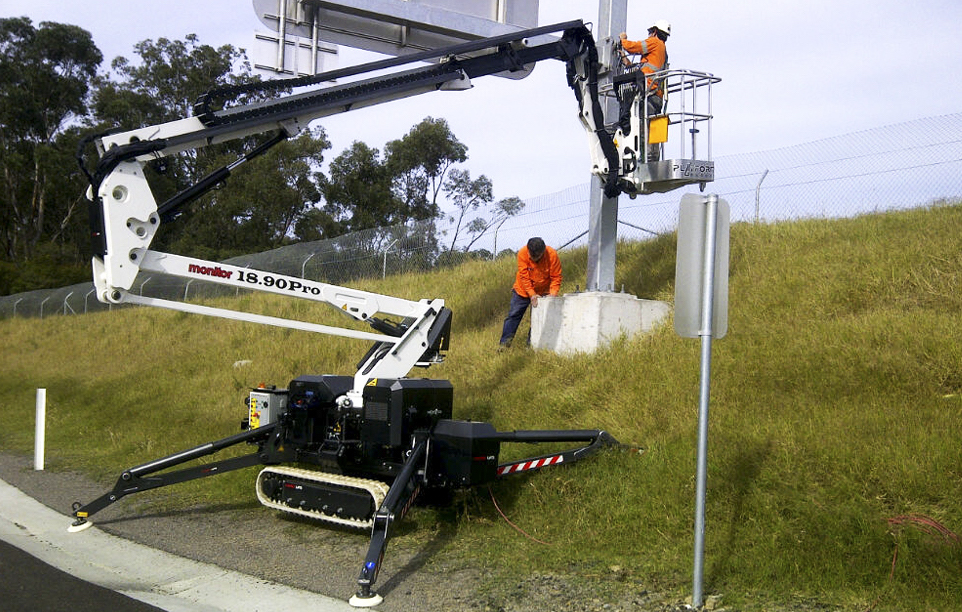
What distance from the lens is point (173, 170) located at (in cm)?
4503

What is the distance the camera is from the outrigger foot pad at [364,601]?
6.32 meters

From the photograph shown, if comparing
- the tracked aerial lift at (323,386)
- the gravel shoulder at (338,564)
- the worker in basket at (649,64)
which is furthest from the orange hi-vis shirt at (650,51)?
the gravel shoulder at (338,564)

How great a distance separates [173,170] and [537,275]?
120 feet

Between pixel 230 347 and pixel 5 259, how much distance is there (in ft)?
132

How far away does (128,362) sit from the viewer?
22250mm

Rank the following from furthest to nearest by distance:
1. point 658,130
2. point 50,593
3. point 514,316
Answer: point 514,316, point 658,130, point 50,593

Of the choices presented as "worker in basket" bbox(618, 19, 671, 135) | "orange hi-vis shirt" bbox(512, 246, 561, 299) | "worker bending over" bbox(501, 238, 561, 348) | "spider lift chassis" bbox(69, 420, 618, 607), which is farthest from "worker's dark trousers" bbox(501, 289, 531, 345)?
"spider lift chassis" bbox(69, 420, 618, 607)

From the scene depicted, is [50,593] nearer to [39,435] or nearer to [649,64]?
[39,435]

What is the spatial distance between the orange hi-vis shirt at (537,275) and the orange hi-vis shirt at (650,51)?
2761 mm

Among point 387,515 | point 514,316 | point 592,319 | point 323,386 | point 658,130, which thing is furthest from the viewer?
point 514,316

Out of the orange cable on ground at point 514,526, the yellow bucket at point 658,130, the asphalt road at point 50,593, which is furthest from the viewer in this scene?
the yellow bucket at point 658,130

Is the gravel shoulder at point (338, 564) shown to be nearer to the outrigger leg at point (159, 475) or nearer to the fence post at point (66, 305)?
the outrigger leg at point (159, 475)

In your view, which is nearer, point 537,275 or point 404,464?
point 404,464

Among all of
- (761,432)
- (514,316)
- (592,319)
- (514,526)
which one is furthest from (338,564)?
(514,316)
